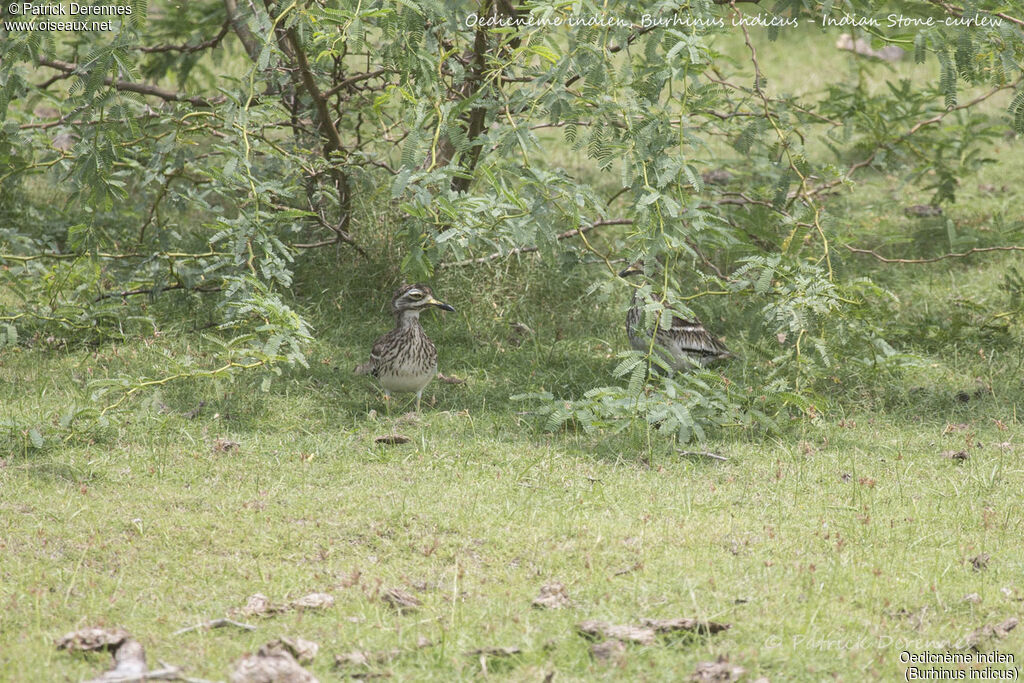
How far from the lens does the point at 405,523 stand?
5949mm

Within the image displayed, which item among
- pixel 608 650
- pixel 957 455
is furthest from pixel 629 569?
pixel 957 455

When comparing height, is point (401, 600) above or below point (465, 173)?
below

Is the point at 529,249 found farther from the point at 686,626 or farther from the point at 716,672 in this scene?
the point at 716,672

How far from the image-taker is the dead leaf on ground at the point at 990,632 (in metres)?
4.85

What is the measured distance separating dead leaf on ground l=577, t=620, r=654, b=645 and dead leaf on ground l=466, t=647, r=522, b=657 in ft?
1.02

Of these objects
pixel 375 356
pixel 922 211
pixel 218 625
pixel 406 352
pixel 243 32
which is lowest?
pixel 218 625

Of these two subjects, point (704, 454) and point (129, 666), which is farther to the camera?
point (704, 454)

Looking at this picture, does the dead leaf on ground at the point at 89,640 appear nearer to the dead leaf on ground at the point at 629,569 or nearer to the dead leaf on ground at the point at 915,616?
the dead leaf on ground at the point at 629,569

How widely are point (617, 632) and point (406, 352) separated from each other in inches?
136

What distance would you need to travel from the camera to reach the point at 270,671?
14.5ft

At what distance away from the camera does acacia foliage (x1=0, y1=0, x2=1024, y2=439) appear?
7016 mm

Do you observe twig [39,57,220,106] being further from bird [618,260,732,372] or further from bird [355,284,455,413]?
bird [618,260,732,372]

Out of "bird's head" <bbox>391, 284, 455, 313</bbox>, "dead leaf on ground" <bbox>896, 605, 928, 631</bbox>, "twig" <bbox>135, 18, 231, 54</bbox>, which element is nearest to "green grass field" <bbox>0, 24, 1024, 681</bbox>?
"dead leaf on ground" <bbox>896, 605, 928, 631</bbox>

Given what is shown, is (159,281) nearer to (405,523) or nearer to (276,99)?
(276,99)
